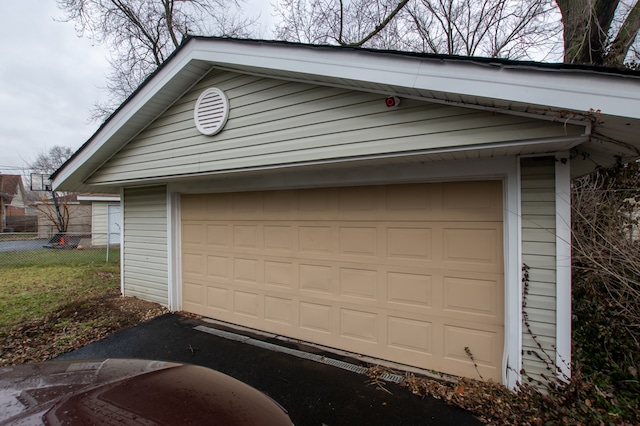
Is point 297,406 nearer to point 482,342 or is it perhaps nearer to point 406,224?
point 482,342

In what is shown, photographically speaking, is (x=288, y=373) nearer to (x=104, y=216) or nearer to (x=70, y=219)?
(x=104, y=216)

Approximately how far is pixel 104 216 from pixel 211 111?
17577 mm

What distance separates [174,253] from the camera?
236 inches

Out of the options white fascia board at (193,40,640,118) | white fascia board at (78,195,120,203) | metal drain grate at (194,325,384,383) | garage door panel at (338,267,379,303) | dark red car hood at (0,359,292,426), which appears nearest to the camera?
dark red car hood at (0,359,292,426)

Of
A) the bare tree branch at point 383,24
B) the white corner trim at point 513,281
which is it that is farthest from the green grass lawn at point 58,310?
the bare tree branch at point 383,24

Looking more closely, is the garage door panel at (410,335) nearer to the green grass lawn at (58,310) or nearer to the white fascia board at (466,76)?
the white fascia board at (466,76)

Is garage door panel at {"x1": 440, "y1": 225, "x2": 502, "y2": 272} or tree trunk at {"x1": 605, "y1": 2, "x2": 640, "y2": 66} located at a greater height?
tree trunk at {"x1": 605, "y1": 2, "x2": 640, "y2": 66}

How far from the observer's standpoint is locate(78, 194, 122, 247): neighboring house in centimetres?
1540

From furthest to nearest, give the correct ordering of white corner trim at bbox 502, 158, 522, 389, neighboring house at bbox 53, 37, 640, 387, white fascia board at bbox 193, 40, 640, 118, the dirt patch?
the dirt patch → white corner trim at bbox 502, 158, 522, 389 → neighboring house at bbox 53, 37, 640, 387 → white fascia board at bbox 193, 40, 640, 118

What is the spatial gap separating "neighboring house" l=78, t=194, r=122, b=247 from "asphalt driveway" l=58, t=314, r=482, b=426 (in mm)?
11368

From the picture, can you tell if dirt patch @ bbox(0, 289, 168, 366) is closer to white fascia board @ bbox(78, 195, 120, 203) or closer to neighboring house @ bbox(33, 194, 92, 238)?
white fascia board @ bbox(78, 195, 120, 203)

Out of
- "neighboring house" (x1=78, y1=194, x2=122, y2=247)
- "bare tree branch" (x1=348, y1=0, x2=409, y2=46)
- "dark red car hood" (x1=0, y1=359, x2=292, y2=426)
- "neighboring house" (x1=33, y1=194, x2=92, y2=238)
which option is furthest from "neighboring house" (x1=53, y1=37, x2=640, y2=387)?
"neighboring house" (x1=33, y1=194, x2=92, y2=238)

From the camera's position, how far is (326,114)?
143 inches

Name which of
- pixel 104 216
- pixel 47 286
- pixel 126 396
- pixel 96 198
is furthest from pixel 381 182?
pixel 104 216
